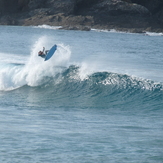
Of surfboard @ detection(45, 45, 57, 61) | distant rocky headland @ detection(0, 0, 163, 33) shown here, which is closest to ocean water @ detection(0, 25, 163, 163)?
surfboard @ detection(45, 45, 57, 61)

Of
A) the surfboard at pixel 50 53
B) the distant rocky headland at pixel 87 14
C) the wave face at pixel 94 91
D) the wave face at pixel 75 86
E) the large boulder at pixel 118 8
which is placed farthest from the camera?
the large boulder at pixel 118 8

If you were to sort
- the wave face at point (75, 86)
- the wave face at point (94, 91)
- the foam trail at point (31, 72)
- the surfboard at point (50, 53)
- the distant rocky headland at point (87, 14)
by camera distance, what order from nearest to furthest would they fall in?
1. the wave face at point (94, 91)
2. the wave face at point (75, 86)
3. the foam trail at point (31, 72)
4. the surfboard at point (50, 53)
5. the distant rocky headland at point (87, 14)

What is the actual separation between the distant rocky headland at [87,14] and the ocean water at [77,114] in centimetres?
4829

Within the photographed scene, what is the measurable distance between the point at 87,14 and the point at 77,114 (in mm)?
65481

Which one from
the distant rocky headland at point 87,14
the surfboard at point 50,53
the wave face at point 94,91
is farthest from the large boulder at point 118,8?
the wave face at point 94,91

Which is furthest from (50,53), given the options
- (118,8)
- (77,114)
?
(118,8)

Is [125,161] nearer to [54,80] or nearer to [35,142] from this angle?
[35,142]

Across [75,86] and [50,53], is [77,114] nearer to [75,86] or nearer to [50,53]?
[75,86]

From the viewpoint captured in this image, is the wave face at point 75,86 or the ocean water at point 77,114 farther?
the wave face at point 75,86

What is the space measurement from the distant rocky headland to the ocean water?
4829 centimetres

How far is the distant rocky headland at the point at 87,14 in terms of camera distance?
74.7m

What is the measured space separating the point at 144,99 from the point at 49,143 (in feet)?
24.8

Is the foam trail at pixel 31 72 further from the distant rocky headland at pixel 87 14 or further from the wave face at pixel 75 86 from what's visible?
the distant rocky headland at pixel 87 14

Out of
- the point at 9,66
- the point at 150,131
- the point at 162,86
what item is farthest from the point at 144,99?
the point at 9,66
